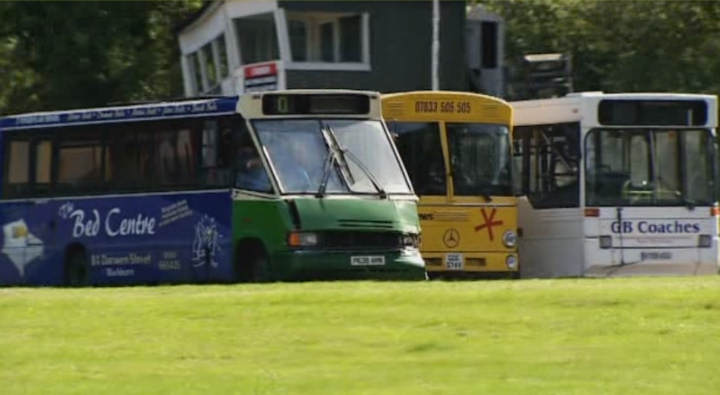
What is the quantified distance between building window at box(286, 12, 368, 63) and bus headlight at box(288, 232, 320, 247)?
23.2 meters

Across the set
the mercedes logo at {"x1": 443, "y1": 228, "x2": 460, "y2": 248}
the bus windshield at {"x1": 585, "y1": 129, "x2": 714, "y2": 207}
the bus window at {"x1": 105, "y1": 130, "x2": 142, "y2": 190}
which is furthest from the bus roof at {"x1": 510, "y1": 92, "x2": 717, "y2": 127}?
the bus window at {"x1": 105, "y1": 130, "x2": 142, "y2": 190}

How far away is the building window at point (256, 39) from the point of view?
1815 inches

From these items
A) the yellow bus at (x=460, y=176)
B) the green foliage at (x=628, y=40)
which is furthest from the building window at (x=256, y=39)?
the yellow bus at (x=460, y=176)

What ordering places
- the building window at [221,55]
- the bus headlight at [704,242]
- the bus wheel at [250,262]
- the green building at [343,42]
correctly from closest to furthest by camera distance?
the bus wheel at [250,262], the bus headlight at [704,242], the green building at [343,42], the building window at [221,55]

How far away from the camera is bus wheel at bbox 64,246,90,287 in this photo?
25.7m

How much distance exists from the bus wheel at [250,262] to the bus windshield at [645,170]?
567cm

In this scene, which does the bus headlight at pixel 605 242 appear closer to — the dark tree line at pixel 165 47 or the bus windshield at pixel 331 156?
the bus windshield at pixel 331 156

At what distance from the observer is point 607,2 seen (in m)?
Answer: 53.9

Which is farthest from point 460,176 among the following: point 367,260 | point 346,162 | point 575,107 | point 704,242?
point 367,260

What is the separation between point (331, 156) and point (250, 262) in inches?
66.9

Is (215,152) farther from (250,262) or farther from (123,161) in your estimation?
(123,161)

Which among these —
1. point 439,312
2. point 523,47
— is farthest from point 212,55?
point 439,312

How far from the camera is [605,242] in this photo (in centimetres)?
2595

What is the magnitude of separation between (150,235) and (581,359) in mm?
12251
